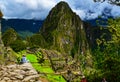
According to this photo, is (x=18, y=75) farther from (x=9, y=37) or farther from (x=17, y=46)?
(x=9, y=37)

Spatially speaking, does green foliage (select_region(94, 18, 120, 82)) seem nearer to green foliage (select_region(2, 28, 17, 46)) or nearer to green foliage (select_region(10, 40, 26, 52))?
green foliage (select_region(10, 40, 26, 52))

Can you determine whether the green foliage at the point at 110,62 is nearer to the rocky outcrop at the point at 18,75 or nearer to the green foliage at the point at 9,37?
the rocky outcrop at the point at 18,75

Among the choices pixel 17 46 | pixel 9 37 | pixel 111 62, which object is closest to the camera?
pixel 111 62

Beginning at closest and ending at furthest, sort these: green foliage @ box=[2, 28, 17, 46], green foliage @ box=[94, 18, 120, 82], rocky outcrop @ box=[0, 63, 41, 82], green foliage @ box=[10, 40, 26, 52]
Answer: rocky outcrop @ box=[0, 63, 41, 82]
green foliage @ box=[94, 18, 120, 82]
green foliage @ box=[10, 40, 26, 52]
green foliage @ box=[2, 28, 17, 46]

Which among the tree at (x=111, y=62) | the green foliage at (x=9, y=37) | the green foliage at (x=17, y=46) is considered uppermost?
the green foliage at (x=9, y=37)

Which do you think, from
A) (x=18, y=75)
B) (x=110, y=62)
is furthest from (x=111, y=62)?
(x=18, y=75)

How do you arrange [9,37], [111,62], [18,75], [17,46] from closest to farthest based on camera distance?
[18,75] < [111,62] < [17,46] < [9,37]

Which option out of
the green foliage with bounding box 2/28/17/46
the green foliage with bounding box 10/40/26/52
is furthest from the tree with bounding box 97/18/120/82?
the green foliage with bounding box 2/28/17/46

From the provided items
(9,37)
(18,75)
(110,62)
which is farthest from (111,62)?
(9,37)

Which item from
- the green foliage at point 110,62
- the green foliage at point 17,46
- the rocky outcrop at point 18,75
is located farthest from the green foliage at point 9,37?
the rocky outcrop at point 18,75

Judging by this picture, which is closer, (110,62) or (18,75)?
(18,75)

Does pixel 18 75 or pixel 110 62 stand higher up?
pixel 18 75

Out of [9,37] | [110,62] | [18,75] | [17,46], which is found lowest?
[110,62]

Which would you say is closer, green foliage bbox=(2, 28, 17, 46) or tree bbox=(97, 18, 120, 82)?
tree bbox=(97, 18, 120, 82)
